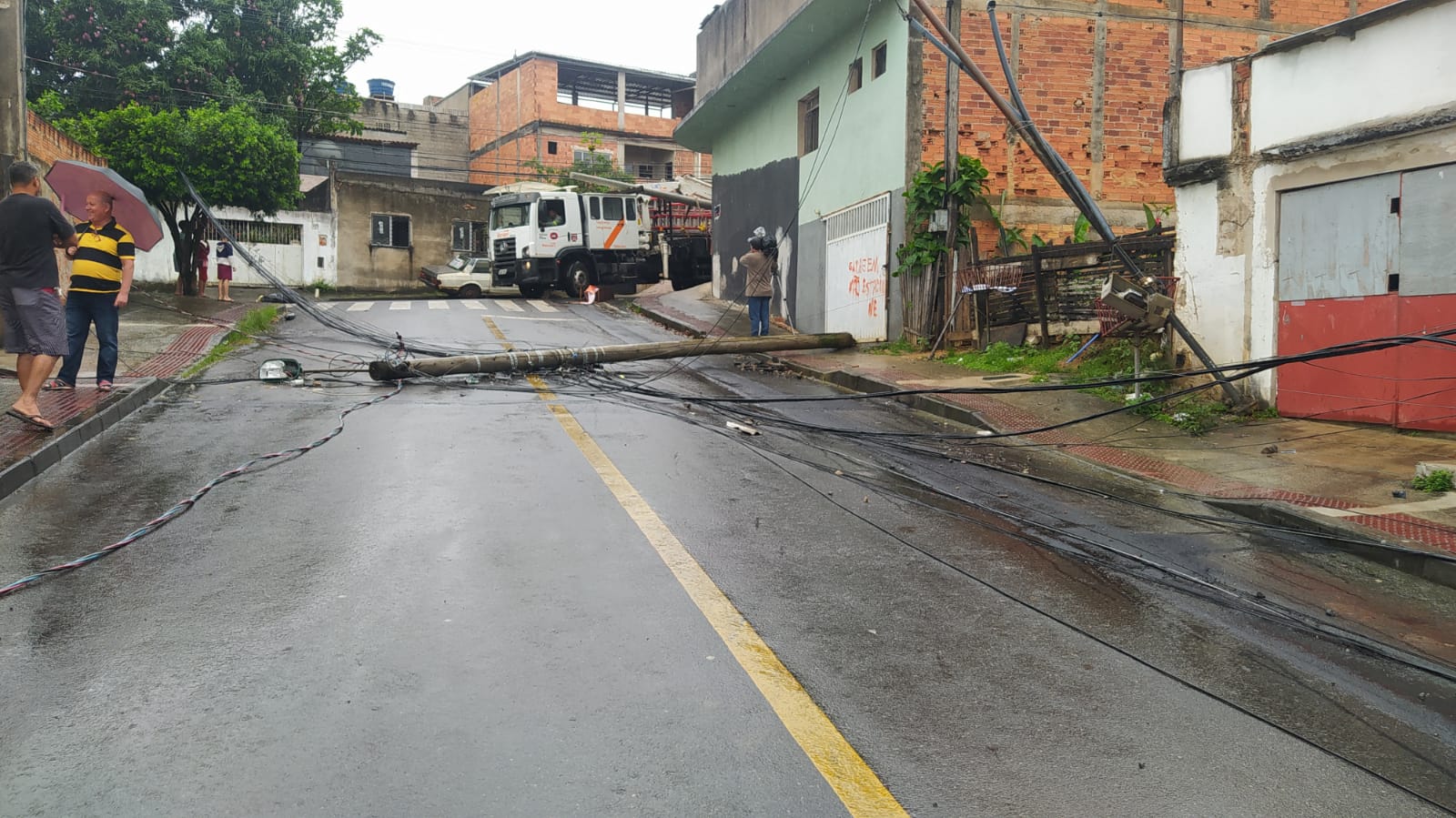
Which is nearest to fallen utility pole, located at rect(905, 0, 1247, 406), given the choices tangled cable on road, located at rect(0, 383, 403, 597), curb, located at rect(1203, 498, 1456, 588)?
curb, located at rect(1203, 498, 1456, 588)

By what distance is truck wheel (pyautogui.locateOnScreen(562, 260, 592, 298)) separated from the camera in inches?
1167

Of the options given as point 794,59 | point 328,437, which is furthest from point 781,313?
point 328,437

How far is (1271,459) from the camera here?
8.68 meters

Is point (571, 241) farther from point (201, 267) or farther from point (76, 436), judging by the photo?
point (76, 436)

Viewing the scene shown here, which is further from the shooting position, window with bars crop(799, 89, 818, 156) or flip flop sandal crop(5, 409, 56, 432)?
window with bars crop(799, 89, 818, 156)

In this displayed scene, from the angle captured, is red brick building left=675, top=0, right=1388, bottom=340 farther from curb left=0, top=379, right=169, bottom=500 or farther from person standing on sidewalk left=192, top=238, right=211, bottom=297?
person standing on sidewalk left=192, top=238, right=211, bottom=297

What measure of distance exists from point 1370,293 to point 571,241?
22672 mm

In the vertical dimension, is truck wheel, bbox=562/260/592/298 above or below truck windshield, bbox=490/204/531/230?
below

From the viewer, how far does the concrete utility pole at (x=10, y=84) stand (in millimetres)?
13391

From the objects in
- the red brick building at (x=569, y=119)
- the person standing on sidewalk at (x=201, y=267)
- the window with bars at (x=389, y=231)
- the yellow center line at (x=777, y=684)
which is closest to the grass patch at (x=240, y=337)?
the person standing on sidewalk at (x=201, y=267)

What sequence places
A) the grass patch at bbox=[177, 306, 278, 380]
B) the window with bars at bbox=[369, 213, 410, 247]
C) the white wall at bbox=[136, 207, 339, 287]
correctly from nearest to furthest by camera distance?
the grass patch at bbox=[177, 306, 278, 380], the white wall at bbox=[136, 207, 339, 287], the window with bars at bbox=[369, 213, 410, 247]

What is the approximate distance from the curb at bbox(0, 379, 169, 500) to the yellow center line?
3.69 m

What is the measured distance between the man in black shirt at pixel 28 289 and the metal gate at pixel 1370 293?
1038 centimetres

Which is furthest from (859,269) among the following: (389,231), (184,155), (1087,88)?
(389,231)
